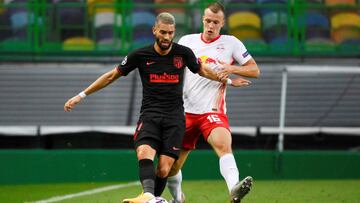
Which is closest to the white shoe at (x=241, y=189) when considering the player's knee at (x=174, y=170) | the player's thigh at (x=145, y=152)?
the player's knee at (x=174, y=170)

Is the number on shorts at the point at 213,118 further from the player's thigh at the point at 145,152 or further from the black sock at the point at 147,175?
the black sock at the point at 147,175

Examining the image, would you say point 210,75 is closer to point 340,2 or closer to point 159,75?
point 159,75

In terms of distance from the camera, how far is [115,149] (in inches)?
695

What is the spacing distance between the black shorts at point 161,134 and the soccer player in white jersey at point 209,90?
0.76 m

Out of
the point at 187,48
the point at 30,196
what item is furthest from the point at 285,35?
the point at 187,48

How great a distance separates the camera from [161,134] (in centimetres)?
1034

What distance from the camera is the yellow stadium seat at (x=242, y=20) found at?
1807 centimetres

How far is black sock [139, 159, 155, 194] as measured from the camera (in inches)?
390

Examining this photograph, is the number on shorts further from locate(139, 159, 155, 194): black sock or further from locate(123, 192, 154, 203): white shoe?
locate(123, 192, 154, 203): white shoe

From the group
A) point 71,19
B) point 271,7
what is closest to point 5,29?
point 71,19

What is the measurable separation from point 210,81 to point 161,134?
125cm

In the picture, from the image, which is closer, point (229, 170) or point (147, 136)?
point (147, 136)

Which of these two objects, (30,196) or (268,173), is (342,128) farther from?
(30,196)

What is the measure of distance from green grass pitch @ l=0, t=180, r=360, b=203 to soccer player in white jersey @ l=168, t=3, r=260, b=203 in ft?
4.17
